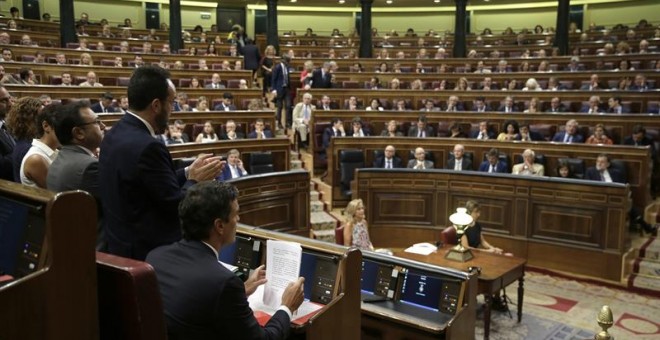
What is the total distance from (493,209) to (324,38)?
11.3 metres

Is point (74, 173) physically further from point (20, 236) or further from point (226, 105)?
point (226, 105)

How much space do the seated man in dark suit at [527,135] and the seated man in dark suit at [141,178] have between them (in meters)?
6.20

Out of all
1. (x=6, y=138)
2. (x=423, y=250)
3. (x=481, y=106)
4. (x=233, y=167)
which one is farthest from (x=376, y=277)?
(x=481, y=106)

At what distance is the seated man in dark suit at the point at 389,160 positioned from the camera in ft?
24.3

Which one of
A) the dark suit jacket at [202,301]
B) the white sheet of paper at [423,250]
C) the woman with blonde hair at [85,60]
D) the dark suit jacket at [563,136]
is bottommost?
the white sheet of paper at [423,250]

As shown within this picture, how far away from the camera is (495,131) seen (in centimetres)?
809

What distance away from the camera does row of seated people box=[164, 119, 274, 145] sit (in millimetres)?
7023

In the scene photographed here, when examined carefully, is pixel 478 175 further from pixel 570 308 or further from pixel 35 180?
pixel 35 180

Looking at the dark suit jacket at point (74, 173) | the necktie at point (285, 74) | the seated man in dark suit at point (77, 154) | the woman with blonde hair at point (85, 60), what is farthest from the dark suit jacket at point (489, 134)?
the dark suit jacket at point (74, 173)

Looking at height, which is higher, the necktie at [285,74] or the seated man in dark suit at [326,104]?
the necktie at [285,74]

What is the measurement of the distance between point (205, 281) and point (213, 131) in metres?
6.31

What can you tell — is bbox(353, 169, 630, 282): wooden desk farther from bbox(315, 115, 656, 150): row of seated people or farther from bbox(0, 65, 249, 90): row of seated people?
bbox(0, 65, 249, 90): row of seated people

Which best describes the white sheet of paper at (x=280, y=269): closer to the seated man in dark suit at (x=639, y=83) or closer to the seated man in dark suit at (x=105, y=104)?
the seated man in dark suit at (x=105, y=104)

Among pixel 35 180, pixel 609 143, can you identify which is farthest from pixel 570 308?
pixel 35 180
